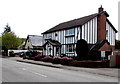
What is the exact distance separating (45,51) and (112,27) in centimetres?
1605

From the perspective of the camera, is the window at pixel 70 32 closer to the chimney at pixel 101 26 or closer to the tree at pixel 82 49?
the chimney at pixel 101 26

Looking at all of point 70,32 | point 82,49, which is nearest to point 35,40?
point 70,32

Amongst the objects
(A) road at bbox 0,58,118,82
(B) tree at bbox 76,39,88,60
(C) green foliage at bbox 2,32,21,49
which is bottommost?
(A) road at bbox 0,58,118,82

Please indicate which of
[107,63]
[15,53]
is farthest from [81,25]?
[15,53]

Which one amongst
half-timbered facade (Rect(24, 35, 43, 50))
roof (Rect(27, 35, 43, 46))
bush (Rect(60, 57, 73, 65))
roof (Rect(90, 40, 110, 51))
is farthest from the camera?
roof (Rect(27, 35, 43, 46))

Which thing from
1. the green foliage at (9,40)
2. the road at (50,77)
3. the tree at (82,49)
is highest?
the green foliage at (9,40)

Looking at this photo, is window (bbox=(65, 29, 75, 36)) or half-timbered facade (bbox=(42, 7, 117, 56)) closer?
half-timbered facade (bbox=(42, 7, 117, 56))

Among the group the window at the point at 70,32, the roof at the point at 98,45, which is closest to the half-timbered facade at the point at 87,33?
the window at the point at 70,32

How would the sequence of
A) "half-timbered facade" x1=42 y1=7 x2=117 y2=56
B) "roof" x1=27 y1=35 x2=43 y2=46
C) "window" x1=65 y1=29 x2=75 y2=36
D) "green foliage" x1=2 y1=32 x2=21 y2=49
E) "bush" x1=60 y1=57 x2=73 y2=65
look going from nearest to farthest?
"bush" x1=60 y1=57 x2=73 y2=65
"half-timbered facade" x1=42 y1=7 x2=117 y2=56
"window" x1=65 y1=29 x2=75 y2=36
"green foliage" x1=2 y1=32 x2=21 y2=49
"roof" x1=27 y1=35 x2=43 y2=46

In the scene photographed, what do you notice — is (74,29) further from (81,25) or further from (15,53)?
(15,53)

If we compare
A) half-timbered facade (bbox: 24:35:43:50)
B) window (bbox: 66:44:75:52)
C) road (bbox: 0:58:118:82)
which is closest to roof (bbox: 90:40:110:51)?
window (bbox: 66:44:75:52)

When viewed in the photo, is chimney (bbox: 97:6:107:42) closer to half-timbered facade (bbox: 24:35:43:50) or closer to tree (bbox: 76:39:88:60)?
tree (bbox: 76:39:88:60)

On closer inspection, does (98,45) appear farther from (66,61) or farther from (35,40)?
(35,40)

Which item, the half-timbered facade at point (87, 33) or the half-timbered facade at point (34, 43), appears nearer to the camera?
the half-timbered facade at point (87, 33)
